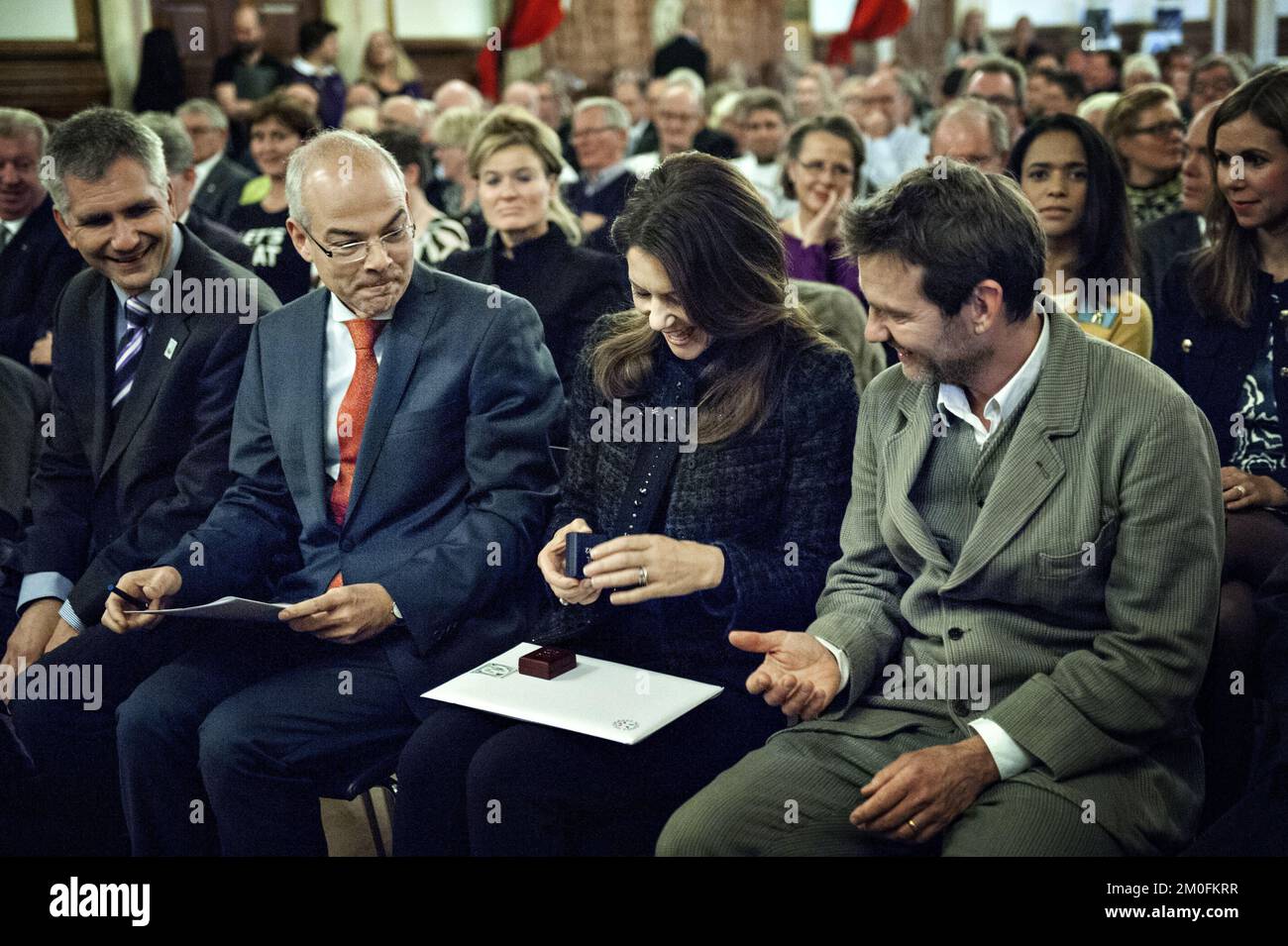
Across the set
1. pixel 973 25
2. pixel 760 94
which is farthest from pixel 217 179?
pixel 973 25

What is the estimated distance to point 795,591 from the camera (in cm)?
229

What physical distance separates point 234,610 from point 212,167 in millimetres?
4750

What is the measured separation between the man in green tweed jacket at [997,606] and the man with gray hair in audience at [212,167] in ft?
14.1

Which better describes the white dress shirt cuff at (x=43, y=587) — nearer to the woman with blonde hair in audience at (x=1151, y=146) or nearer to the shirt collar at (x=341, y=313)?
the shirt collar at (x=341, y=313)

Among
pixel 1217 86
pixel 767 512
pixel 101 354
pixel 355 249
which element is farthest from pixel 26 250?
pixel 1217 86

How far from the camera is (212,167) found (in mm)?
6473

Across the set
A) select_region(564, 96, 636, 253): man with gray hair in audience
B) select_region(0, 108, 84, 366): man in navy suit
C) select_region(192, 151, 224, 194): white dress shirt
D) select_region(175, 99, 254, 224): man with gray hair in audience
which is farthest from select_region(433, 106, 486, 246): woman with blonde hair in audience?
select_region(0, 108, 84, 366): man in navy suit

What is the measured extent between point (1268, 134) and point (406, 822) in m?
2.29

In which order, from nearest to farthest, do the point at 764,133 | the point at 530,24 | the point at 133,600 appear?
the point at 133,600 < the point at 764,133 < the point at 530,24

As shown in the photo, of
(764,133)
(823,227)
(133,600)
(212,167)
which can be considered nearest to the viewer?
(133,600)

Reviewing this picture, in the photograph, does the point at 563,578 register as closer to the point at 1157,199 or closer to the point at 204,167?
the point at 1157,199

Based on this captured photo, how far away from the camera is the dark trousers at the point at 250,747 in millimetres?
2359

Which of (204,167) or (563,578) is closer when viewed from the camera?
(563,578)

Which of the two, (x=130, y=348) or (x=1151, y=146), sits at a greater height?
(x=1151, y=146)
